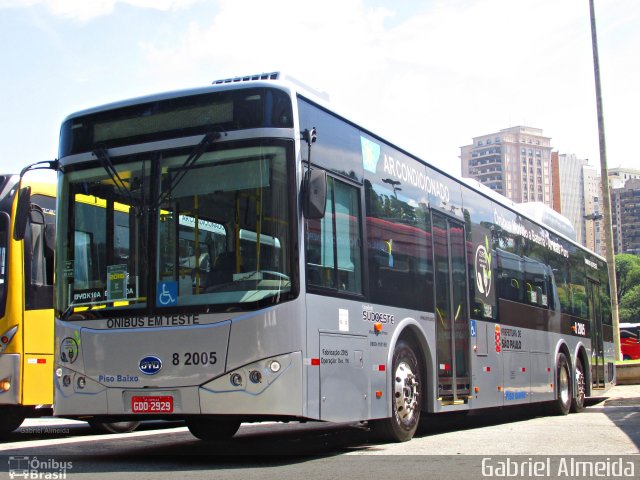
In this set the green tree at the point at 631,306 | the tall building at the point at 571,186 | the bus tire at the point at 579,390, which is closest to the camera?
the bus tire at the point at 579,390

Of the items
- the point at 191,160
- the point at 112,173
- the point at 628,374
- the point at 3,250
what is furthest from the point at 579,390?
the point at 112,173

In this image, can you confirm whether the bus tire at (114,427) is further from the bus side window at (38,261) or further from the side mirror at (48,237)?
the side mirror at (48,237)

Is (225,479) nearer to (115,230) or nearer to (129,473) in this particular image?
(129,473)

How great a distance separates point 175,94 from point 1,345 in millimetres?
4825

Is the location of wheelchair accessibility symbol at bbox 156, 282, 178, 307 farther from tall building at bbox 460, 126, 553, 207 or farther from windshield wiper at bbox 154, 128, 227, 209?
tall building at bbox 460, 126, 553, 207

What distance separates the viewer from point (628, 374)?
26578 millimetres

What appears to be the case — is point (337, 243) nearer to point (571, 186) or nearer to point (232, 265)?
point (232, 265)

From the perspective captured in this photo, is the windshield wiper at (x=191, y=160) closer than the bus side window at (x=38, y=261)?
Yes

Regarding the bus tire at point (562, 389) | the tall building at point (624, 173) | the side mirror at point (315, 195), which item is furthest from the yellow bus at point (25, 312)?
→ the tall building at point (624, 173)

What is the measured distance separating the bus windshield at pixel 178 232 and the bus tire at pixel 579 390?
11.3m

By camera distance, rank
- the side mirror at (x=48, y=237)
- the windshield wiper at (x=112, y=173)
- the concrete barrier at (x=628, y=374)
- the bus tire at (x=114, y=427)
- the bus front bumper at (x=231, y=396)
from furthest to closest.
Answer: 1. the concrete barrier at (x=628, y=374)
2. the bus tire at (x=114, y=427)
3. the side mirror at (x=48, y=237)
4. the windshield wiper at (x=112, y=173)
5. the bus front bumper at (x=231, y=396)

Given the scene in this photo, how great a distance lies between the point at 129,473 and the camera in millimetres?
7352

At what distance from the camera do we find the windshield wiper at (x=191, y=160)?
8.11 metres

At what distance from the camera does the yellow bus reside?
1144cm
